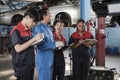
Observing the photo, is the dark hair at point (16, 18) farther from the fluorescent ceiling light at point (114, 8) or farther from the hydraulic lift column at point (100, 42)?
the fluorescent ceiling light at point (114, 8)

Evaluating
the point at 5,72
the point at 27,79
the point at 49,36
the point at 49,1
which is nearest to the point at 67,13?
the point at 49,1

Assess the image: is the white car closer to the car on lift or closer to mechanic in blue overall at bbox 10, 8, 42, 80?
the car on lift

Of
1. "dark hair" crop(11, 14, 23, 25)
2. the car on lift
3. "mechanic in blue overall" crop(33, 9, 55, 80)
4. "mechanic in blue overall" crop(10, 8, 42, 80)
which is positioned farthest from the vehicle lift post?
"dark hair" crop(11, 14, 23, 25)

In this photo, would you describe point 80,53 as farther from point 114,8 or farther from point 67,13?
point 67,13

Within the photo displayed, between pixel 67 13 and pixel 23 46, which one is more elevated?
pixel 67 13

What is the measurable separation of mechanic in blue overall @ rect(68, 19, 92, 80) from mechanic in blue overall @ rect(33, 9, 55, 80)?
43.7 inches

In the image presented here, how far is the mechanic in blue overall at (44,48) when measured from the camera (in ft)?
13.6

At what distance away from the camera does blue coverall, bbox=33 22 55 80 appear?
13.6 feet

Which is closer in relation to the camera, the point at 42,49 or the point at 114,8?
the point at 114,8

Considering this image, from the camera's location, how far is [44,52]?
4.20 metres

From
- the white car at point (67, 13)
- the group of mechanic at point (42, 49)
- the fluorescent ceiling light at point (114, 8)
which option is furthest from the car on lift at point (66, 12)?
the fluorescent ceiling light at point (114, 8)

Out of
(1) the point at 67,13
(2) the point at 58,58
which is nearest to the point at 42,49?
(2) the point at 58,58

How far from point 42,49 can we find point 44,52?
0.22 ft

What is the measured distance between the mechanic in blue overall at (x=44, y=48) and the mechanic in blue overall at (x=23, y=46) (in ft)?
2.03
